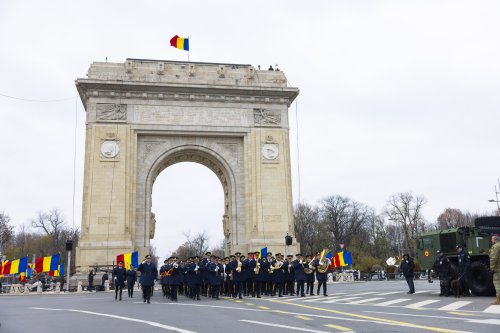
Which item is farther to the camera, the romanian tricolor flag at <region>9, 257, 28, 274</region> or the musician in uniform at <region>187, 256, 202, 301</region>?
the romanian tricolor flag at <region>9, 257, 28, 274</region>

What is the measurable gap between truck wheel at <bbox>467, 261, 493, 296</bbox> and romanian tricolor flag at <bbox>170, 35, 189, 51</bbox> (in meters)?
26.3

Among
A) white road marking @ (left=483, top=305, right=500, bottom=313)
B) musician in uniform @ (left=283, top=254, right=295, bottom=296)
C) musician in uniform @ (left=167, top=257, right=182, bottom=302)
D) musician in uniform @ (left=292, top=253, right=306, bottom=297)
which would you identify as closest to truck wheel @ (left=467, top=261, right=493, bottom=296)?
white road marking @ (left=483, top=305, right=500, bottom=313)

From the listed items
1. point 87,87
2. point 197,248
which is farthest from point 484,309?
point 197,248

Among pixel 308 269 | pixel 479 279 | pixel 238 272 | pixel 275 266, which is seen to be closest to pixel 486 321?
pixel 479 279

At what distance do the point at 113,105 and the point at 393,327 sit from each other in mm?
28428

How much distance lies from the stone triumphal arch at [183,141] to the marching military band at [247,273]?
12.3 m

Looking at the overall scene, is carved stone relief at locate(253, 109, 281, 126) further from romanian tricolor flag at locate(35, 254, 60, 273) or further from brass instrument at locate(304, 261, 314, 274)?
brass instrument at locate(304, 261, 314, 274)

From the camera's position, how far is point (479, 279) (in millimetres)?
16109

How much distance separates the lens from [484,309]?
11.5 m

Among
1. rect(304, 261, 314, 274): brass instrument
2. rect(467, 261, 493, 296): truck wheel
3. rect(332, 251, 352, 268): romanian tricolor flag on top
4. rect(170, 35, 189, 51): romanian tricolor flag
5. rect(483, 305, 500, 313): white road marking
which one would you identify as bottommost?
rect(483, 305, 500, 313): white road marking

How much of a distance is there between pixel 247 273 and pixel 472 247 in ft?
26.5

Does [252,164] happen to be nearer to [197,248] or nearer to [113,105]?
[113,105]

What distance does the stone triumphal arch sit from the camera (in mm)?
32438

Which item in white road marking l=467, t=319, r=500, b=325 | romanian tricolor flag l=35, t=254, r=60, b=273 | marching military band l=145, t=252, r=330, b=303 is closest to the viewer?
white road marking l=467, t=319, r=500, b=325
